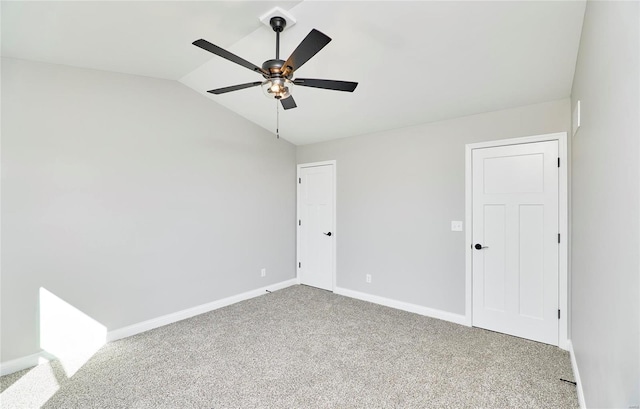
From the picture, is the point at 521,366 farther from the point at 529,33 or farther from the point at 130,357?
the point at 130,357

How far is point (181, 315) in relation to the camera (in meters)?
3.52

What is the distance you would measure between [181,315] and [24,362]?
133 cm

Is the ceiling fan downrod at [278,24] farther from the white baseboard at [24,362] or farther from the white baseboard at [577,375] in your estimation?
the white baseboard at [24,362]

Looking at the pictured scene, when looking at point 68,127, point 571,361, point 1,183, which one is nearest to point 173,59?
point 68,127

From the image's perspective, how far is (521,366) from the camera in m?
2.46

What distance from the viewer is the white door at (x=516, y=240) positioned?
2.85 m

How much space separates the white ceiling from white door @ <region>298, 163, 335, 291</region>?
1572 mm

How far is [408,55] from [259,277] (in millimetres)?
3452

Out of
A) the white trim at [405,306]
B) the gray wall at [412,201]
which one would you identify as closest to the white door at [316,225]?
the gray wall at [412,201]

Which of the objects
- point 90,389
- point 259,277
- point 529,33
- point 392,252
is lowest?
point 90,389

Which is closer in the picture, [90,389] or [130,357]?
[90,389]

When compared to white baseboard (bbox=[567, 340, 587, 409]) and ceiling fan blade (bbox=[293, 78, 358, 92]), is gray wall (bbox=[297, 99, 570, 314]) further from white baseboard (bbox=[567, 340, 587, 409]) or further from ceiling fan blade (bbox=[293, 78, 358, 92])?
ceiling fan blade (bbox=[293, 78, 358, 92])

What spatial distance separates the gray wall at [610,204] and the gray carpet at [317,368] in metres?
0.59

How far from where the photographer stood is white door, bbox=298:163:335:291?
4566 millimetres
